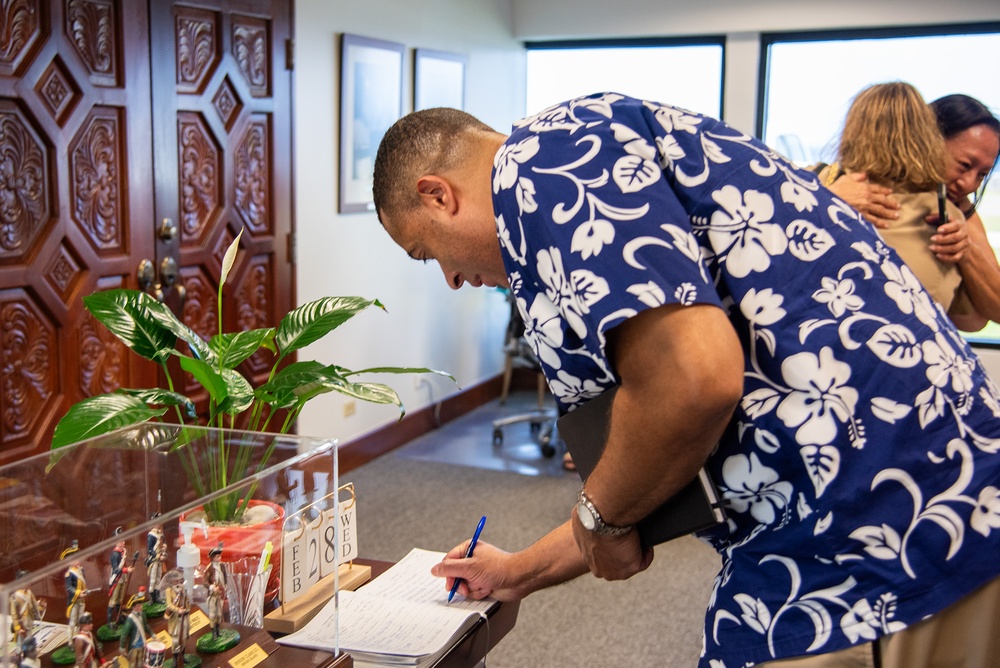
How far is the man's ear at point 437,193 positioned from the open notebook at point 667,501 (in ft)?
0.96

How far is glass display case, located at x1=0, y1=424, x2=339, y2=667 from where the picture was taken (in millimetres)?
1071

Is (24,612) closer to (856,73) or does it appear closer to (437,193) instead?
(437,193)

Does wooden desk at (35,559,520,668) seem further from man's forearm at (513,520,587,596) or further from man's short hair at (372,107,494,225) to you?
man's short hair at (372,107,494,225)

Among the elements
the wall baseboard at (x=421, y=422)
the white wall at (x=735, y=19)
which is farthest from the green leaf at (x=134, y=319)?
the white wall at (x=735, y=19)

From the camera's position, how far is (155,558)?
1.17m

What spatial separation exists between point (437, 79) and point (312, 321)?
4193 mm

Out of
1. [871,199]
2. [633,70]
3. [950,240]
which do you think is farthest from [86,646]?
Result: [633,70]

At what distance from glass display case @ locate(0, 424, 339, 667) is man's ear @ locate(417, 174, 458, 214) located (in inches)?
15.3

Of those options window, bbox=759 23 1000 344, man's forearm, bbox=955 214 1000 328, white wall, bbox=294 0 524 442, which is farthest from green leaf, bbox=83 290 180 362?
window, bbox=759 23 1000 344

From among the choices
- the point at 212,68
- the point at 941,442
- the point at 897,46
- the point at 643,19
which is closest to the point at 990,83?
the point at 897,46

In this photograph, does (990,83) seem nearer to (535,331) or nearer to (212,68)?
(212,68)

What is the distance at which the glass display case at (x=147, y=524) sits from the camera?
3.51 feet

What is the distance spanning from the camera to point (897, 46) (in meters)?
5.82

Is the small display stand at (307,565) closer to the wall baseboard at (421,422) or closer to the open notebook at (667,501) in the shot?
the open notebook at (667,501)
